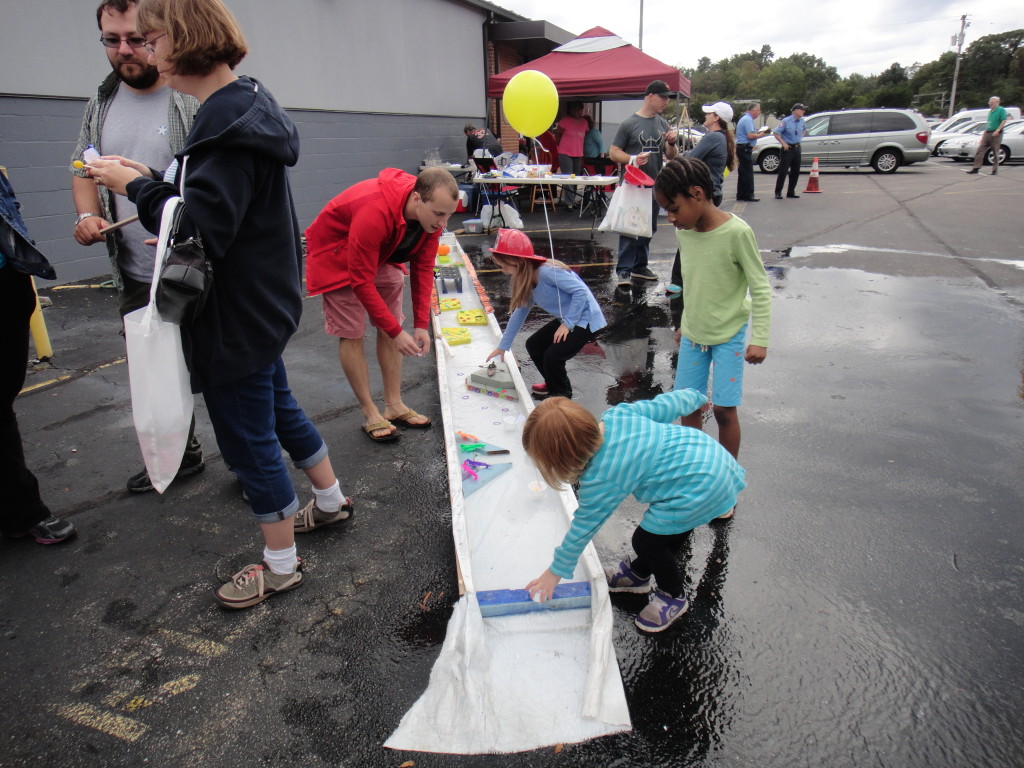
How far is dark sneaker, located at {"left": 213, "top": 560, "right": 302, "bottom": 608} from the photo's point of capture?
243cm

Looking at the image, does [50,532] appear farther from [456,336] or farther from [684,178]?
[684,178]

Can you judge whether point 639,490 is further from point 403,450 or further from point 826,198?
point 826,198

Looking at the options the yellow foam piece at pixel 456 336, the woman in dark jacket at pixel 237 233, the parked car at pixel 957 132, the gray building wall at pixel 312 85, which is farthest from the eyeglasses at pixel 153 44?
the parked car at pixel 957 132

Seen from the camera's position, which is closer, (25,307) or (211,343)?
(211,343)

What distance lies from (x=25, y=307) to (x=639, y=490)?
2.73 metres

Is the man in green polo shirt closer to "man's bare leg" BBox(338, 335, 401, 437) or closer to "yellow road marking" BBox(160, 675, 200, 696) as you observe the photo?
"man's bare leg" BBox(338, 335, 401, 437)

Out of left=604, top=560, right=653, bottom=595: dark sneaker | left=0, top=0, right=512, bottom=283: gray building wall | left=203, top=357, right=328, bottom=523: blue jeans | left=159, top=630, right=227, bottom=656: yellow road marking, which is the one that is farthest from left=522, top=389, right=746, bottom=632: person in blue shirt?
left=0, top=0, right=512, bottom=283: gray building wall

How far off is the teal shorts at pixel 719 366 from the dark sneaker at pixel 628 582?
953mm

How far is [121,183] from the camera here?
6.39ft

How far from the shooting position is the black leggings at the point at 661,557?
2.26m

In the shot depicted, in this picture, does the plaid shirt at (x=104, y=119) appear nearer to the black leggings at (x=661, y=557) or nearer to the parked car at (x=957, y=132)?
the black leggings at (x=661, y=557)

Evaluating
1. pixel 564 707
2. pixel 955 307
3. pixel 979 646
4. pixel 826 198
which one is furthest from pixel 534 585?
pixel 826 198

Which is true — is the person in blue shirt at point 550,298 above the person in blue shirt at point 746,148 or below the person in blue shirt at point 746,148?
below

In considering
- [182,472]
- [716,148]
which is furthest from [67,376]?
[716,148]
